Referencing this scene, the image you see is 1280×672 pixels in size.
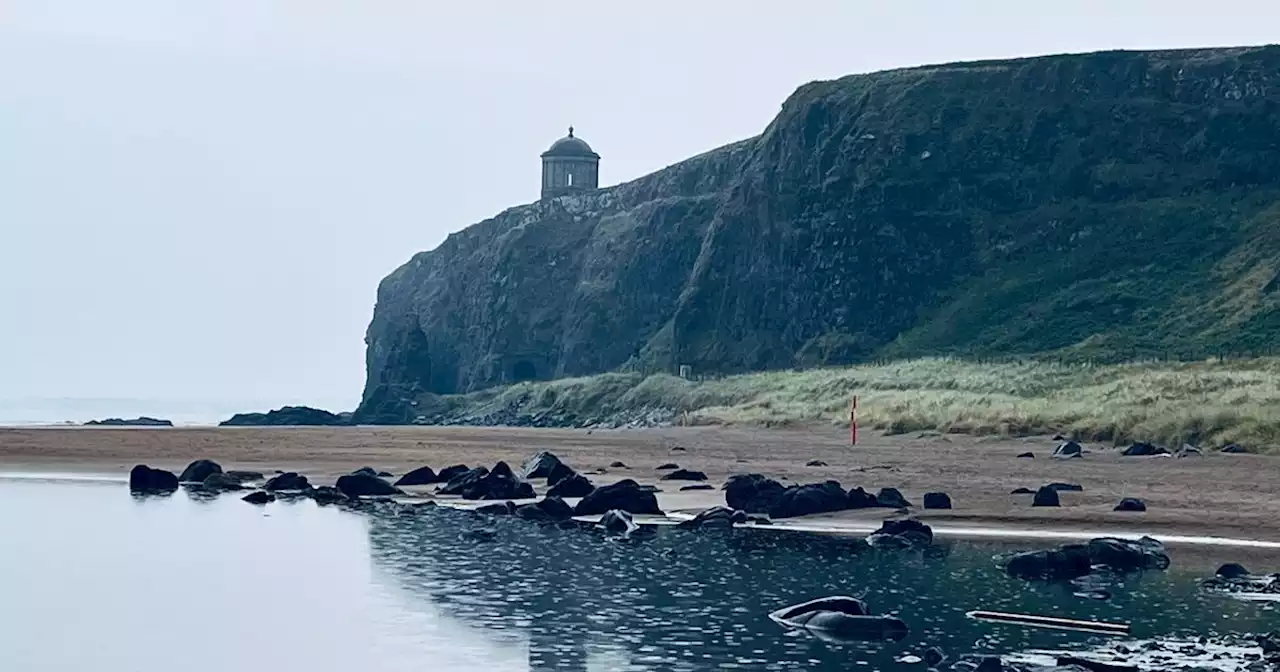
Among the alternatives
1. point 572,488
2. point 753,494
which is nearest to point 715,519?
point 753,494

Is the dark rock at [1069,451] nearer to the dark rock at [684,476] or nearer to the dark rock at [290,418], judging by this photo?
the dark rock at [684,476]

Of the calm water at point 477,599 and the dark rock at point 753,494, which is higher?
the dark rock at point 753,494

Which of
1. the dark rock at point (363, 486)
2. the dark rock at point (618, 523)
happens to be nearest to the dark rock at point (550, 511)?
the dark rock at point (618, 523)

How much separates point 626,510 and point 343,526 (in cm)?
536

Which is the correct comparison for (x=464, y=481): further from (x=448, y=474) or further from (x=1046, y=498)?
(x=1046, y=498)

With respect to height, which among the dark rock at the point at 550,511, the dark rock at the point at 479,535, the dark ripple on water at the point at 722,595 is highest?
the dark rock at the point at 550,511

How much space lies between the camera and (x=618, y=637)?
71.0 ft

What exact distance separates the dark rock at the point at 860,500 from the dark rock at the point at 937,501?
3.22 feet

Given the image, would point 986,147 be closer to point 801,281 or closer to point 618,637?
point 801,281

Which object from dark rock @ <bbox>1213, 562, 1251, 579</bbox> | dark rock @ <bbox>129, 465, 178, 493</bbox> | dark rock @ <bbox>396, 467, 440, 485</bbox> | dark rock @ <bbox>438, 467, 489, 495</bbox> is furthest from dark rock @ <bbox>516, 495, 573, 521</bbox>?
dark rock @ <bbox>1213, 562, 1251, 579</bbox>

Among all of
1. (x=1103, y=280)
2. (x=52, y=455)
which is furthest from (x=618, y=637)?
(x=1103, y=280)

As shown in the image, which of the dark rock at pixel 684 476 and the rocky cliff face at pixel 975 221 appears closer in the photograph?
the dark rock at pixel 684 476

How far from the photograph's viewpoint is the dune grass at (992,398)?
53312mm

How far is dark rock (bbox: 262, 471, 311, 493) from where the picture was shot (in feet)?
145
